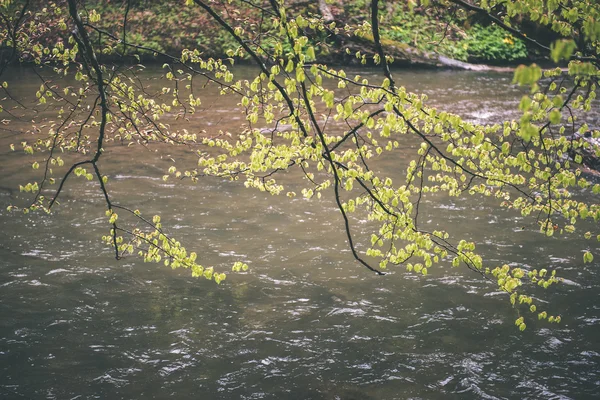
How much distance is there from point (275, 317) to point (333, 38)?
20.4m

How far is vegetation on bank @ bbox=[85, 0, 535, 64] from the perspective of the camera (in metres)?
25.4

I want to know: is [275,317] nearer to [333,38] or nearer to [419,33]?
[333,38]

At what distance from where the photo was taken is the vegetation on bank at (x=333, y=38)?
25.4 meters

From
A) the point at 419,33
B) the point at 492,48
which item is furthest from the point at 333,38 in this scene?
the point at 492,48

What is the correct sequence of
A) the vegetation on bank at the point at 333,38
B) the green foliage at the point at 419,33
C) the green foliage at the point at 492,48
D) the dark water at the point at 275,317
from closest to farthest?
the dark water at the point at 275,317
the green foliage at the point at 419,33
the vegetation on bank at the point at 333,38
the green foliage at the point at 492,48

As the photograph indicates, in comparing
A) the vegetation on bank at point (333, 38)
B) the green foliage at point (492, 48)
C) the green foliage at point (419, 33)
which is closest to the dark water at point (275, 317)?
the green foliage at point (419, 33)

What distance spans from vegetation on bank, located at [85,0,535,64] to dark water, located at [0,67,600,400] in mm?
16527

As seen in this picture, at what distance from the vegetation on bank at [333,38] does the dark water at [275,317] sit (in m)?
16.5

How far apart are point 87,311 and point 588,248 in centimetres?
802

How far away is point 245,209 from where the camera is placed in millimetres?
10750

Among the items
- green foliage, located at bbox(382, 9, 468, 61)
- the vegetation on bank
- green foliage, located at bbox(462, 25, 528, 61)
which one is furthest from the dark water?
green foliage, located at bbox(462, 25, 528, 61)

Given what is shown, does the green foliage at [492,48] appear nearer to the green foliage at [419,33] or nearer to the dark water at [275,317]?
the green foliage at [419,33]

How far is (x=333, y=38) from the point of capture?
1006 inches

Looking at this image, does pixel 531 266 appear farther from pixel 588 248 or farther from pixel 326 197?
pixel 326 197
